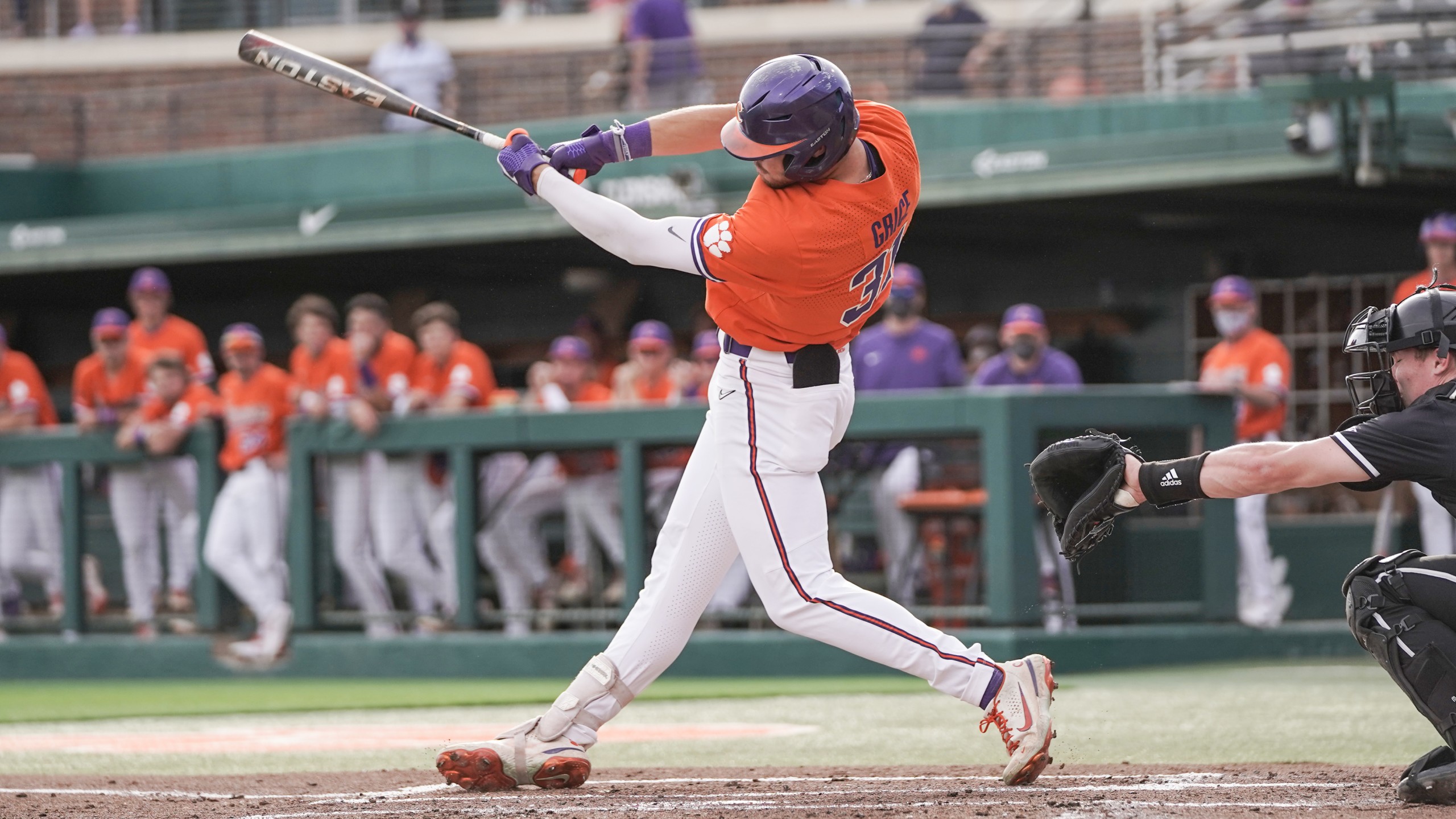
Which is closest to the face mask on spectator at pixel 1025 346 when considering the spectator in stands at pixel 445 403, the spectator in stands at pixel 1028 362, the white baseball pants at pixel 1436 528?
the spectator in stands at pixel 1028 362

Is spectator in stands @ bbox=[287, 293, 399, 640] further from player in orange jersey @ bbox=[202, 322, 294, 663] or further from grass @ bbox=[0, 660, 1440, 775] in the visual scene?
grass @ bbox=[0, 660, 1440, 775]

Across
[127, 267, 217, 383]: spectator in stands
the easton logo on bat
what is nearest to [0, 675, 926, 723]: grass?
[127, 267, 217, 383]: spectator in stands

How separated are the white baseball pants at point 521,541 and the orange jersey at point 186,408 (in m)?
1.80

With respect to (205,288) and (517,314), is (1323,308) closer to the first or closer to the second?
(517,314)

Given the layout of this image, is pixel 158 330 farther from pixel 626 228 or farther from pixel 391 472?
pixel 626 228

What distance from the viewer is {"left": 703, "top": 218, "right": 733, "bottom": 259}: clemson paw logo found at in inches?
145

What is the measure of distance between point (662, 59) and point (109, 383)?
14.7ft

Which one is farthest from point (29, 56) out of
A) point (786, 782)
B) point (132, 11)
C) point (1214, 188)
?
point (786, 782)

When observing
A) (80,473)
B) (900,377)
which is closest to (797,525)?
(900,377)

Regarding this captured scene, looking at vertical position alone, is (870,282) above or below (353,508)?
above

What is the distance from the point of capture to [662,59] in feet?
39.7

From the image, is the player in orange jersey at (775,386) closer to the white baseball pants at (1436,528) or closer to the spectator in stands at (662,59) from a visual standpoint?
the white baseball pants at (1436,528)

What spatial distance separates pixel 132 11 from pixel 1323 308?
11.7 m

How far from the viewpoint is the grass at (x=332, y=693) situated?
22.5 feet
